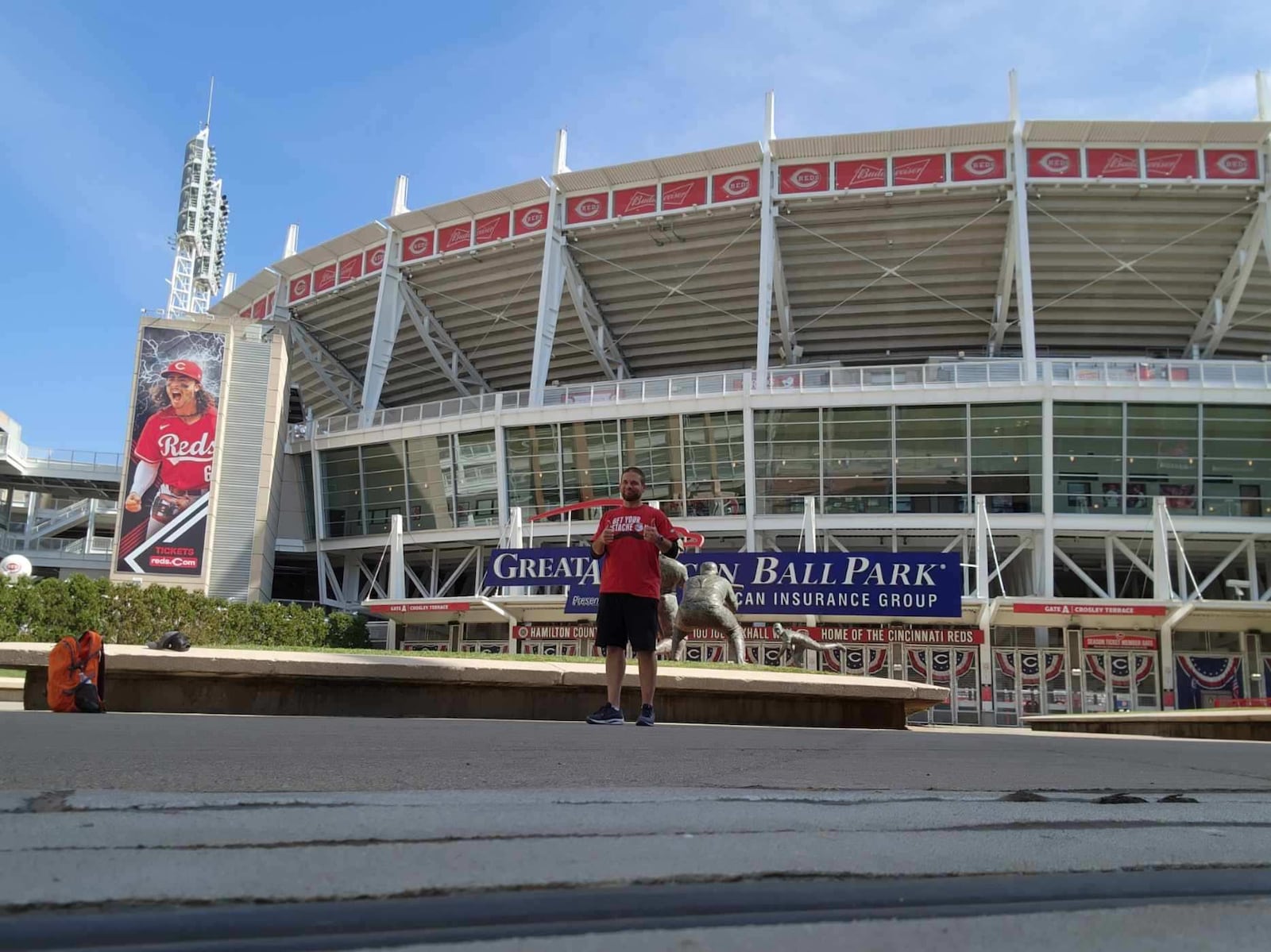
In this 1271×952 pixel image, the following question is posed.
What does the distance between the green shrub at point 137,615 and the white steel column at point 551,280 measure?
12.0 metres

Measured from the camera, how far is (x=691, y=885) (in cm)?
161

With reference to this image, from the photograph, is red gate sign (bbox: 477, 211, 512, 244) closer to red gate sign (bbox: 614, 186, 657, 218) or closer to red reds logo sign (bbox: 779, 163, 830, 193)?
red gate sign (bbox: 614, 186, 657, 218)

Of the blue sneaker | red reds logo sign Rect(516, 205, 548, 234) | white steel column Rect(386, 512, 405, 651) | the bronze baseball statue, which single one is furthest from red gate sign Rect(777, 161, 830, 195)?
the blue sneaker

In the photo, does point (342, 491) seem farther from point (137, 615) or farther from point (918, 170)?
point (918, 170)

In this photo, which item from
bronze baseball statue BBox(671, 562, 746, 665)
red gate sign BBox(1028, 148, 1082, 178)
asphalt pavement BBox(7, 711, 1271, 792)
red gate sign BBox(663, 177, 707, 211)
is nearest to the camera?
Answer: asphalt pavement BBox(7, 711, 1271, 792)

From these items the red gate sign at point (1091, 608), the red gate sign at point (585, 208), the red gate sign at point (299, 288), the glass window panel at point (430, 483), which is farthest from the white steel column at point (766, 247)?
the red gate sign at point (299, 288)

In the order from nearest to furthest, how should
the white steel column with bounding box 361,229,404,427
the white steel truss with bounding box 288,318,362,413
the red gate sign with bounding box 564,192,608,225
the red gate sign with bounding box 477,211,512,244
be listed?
the red gate sign with bounding box 564,192,608,225 → the red gate sign with bounding box 477,211,512,244 → the white steel column with bounding box 361,229,404,427 → the white steel truss with bounding box 288,318,362,413

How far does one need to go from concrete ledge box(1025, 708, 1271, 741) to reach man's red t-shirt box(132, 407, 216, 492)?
35.3 m

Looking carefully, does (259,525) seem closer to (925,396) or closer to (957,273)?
(925,396)

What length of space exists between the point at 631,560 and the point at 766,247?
3084cm

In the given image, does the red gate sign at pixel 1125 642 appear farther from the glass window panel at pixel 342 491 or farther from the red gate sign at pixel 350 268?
the red gate sign at pixel 350 268

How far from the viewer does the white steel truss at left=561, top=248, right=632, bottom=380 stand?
4197 cm

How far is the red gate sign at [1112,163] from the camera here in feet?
117

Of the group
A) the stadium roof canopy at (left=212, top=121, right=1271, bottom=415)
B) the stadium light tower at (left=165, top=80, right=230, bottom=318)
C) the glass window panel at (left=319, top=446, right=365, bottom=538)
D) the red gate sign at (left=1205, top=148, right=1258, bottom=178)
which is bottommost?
the glass window panel at (left=319, top=446, right=365, bottom=538)
